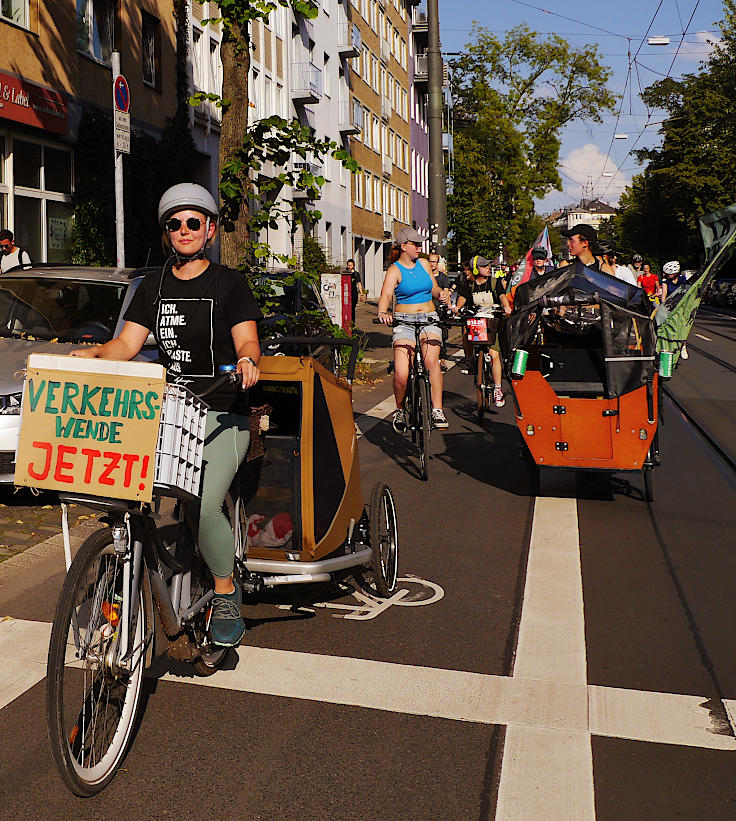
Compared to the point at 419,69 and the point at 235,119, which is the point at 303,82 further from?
the point at 419,69

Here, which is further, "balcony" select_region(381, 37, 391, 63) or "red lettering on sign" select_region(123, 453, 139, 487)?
"balcony" select_region(381, 37, 391, 63)

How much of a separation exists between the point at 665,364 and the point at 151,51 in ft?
59.3

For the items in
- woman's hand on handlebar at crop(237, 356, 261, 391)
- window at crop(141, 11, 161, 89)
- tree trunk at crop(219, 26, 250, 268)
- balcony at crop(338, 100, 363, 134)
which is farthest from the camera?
balcony at crop(338, 100, 363, 134)

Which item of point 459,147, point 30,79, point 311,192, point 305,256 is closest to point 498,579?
point 311,192

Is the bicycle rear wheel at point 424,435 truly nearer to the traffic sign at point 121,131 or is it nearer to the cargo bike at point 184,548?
the cargo bike at point 184,548

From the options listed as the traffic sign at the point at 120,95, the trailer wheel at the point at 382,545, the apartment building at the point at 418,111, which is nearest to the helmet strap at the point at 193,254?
the trailer wheel at the point at 382,545

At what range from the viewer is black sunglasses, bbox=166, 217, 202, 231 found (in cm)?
397

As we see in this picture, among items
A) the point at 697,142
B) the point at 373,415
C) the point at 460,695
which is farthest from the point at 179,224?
the point at 697,142

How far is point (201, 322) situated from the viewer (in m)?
3.96

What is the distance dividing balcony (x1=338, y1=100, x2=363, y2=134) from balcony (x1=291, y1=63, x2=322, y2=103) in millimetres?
6488

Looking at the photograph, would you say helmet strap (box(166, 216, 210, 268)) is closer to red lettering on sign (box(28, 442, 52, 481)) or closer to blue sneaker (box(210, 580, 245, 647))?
red lettering on sign (box(28, 442, 52, 481))

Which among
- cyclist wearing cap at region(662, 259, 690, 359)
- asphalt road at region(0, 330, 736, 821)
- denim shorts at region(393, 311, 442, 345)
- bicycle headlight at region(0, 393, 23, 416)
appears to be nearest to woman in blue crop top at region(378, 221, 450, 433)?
denim shorts at region(393, 311, 442, 345)

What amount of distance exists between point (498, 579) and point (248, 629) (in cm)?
149

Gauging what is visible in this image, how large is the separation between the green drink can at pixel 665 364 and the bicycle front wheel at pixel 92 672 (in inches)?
182
